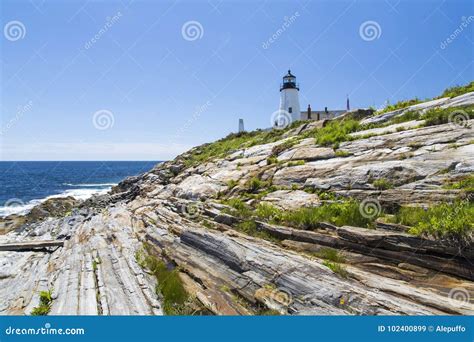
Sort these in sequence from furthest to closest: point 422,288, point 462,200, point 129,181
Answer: point 129,181
point 462,200
point 422,288

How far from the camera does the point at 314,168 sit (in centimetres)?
1467

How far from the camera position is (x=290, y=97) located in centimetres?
5562

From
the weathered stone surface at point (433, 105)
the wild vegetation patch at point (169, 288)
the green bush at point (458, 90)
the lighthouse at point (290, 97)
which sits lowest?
the wild vegetation patch at point (169, 288)

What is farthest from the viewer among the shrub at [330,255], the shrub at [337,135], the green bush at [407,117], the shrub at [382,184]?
the shrub at [337,135]

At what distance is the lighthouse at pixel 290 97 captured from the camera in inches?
2160

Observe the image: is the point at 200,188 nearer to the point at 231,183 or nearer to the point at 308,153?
the point at 231,183

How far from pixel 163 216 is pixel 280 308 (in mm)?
10875

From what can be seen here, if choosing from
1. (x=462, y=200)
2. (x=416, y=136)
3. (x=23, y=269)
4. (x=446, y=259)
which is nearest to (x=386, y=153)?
(x=416, y=136)

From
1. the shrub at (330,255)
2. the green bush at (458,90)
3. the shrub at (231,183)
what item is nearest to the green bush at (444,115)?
the green bush at (458,90)

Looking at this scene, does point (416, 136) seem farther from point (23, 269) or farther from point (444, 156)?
point (23, 269)

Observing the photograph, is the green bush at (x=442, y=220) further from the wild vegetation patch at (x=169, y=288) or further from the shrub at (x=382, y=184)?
the wild vegetation patch at (x=169, y=288)

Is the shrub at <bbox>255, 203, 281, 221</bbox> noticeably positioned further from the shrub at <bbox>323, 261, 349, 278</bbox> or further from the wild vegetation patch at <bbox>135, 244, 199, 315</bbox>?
the wild vegetation patch at <bbox>135, 244, 199, 315</bbox>

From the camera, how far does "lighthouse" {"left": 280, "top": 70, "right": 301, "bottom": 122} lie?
54875 mm

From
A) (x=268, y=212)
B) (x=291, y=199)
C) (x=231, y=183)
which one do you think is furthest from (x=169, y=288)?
(x=231, y=183)
